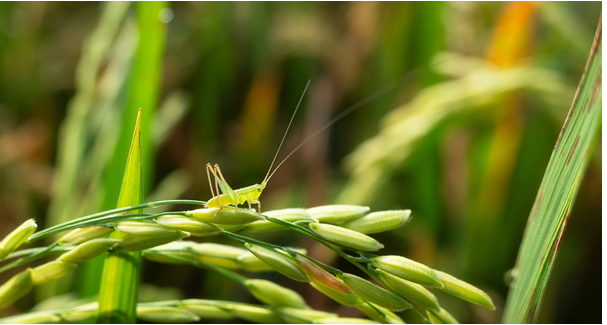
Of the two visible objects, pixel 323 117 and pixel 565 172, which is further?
pixel 323 117

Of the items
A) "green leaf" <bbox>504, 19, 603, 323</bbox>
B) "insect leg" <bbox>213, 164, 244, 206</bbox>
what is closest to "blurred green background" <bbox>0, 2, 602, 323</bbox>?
"insect leg" <bbox>213, 164, 244, 206</bbox>

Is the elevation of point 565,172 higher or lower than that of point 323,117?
lower

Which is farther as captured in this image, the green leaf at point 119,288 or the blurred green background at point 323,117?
the blurred green background at point 323,117

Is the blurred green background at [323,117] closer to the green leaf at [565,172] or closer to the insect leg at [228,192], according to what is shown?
the insect leg at [228,192]

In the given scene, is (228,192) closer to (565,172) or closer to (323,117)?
(565,172)

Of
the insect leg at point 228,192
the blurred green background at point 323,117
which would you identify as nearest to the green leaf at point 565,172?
the insect leg at point 228,192

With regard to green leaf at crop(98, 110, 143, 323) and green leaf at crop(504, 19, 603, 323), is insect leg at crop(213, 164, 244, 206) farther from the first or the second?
green leaf at crop(504, 19, 603, 323)

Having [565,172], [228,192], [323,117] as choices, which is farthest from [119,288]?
[323,117]
